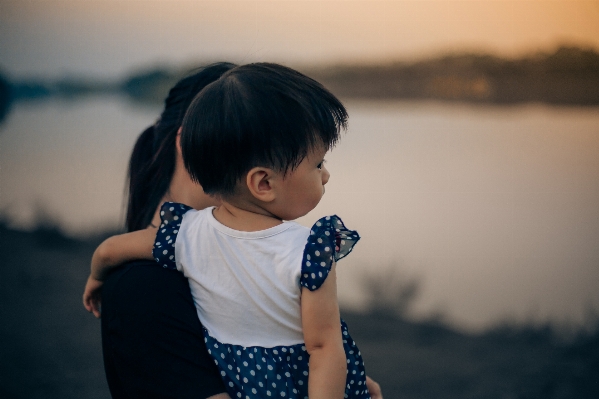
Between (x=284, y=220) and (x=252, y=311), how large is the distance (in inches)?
6.5

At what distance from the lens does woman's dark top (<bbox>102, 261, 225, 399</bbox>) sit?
1.07 m

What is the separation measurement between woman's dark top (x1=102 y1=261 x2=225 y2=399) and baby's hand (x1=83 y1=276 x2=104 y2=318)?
199 mm

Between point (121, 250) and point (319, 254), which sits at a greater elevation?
point (319, 254)

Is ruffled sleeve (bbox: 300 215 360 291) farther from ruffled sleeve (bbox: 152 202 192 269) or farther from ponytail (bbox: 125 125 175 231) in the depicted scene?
ponytail (bbox: 125 125 175 231)

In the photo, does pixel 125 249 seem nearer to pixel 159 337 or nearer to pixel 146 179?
→ pixel 159 337

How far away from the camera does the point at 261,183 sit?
1014 mm

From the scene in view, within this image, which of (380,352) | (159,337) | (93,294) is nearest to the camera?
(159,337)

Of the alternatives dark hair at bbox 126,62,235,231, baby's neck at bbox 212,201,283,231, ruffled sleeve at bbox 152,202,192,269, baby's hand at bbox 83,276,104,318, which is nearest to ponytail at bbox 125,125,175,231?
dark hair at bbox 126,62,235,231

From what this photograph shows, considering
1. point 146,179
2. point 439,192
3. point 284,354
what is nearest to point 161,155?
point 146,179

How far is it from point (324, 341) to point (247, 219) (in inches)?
9.2

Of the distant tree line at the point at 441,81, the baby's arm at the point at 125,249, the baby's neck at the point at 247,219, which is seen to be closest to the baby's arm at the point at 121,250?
the baby's arm at the point at 125,249

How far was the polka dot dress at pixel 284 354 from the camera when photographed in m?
0.95

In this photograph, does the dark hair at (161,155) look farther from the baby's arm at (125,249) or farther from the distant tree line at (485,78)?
the distant tree line at (485,78)

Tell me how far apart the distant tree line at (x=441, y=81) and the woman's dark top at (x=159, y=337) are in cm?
327
